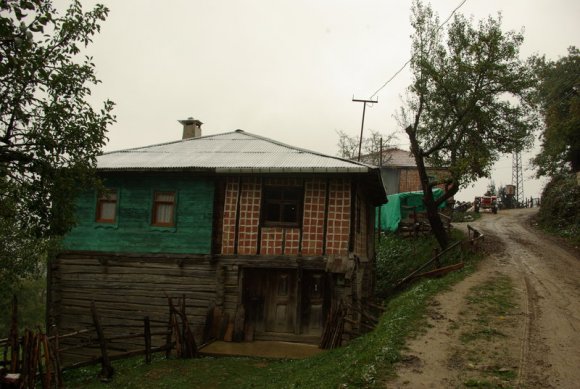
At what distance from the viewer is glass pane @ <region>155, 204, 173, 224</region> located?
1472cm

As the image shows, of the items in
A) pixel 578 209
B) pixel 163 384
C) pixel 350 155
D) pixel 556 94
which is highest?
pixel 556 94

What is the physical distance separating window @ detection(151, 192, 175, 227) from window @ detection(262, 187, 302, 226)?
3.19 m

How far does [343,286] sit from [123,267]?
725 cm

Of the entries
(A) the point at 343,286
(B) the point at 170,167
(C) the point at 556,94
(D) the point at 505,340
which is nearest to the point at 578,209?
(C) the point at 556,94

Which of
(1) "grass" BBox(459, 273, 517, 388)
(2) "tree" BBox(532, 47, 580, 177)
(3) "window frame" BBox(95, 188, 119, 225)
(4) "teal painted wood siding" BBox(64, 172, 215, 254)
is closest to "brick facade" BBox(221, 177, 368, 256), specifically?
(4) "teal painted wood siding" BBox(64, 172, 215, 254)

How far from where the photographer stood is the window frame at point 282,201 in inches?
551

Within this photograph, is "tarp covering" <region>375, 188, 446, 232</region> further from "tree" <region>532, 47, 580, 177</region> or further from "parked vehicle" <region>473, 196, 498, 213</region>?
"parked vehicle" <region>473, 196, 498, 213</region>

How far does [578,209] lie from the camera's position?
23188mm

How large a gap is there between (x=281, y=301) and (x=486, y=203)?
2960 centimetres

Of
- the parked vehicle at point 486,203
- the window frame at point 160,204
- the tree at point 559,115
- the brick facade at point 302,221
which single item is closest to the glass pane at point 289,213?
the brick facade at point 302,221

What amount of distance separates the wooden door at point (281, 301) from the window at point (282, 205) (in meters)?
1.73

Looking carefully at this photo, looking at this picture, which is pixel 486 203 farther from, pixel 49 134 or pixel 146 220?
pixel 49 134

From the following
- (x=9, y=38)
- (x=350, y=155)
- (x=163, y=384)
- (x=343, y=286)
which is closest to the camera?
(x=9, y=38)

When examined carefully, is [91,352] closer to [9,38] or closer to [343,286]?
[343,286]
